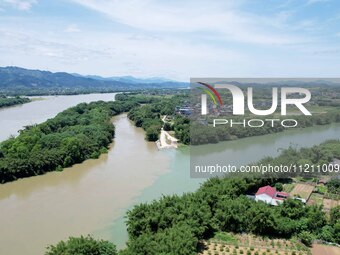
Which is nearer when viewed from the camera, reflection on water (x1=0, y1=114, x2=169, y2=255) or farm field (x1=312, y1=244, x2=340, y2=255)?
farm field (x1=312, y1=244, x2=340, y2=255)

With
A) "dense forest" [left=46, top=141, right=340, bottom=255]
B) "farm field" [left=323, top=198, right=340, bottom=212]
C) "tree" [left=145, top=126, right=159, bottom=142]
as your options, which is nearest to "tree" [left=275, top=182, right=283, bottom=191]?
"farm field" [left=323, top=198, right=340, bottom=212]

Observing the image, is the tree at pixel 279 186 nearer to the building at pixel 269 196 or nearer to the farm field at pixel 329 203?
the building at pixel 269 196

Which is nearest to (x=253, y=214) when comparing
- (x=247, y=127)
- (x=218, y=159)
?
(x=218, y=159)

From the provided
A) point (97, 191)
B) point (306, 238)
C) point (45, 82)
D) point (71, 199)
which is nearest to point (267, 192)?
point (306, 238)

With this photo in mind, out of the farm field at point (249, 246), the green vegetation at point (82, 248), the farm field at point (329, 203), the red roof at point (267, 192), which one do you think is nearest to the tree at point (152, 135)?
the red roof at point (267, 192)

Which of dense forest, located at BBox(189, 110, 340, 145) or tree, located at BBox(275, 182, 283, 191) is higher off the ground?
dense forest, located at BBox(189, 110, 340, 145)

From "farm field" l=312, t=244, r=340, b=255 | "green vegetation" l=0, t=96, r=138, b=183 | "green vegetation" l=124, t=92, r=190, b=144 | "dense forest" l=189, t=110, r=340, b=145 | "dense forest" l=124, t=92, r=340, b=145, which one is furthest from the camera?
"green vegetation" l=124, t=92, r=190, b=144

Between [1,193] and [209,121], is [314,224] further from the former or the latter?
[209,121]

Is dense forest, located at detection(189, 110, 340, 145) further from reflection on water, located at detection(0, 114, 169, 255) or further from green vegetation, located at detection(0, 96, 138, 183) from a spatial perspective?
green vegetation, located at detection(0, 96, 138, 183)
